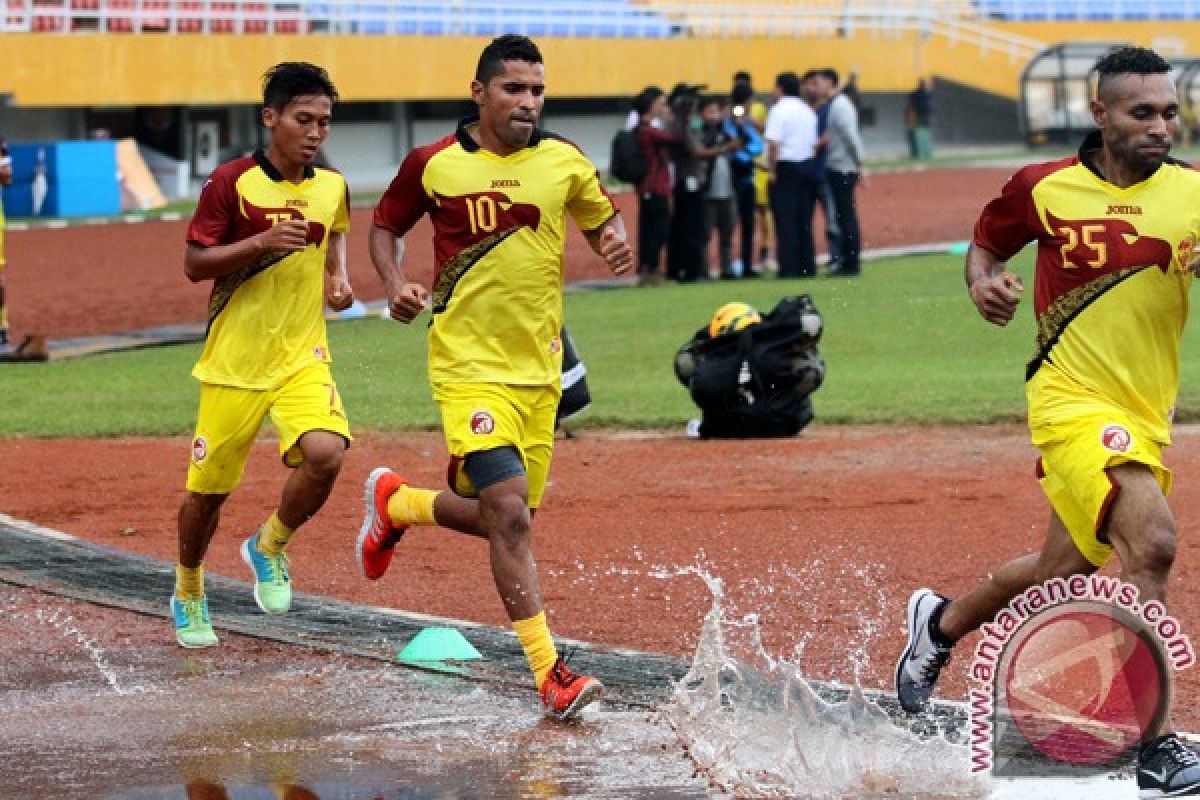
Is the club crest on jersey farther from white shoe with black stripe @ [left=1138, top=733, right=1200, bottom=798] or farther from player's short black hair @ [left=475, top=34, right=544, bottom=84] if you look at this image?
player's short black hair @ [left=475, top=34, right=544, bottom=84]

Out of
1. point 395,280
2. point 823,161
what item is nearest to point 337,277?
point 395,280

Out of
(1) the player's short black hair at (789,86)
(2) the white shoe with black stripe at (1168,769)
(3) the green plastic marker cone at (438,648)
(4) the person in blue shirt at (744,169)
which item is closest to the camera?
(2) the white shoe with black stripe at (1168,769)

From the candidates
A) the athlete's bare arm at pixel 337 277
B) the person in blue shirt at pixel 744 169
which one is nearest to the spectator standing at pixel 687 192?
the person in blue shirt at pixel 744 169

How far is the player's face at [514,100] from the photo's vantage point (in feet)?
24.7

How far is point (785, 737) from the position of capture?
6551 millimetres

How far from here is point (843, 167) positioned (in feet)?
76.6

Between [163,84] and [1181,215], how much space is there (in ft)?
108

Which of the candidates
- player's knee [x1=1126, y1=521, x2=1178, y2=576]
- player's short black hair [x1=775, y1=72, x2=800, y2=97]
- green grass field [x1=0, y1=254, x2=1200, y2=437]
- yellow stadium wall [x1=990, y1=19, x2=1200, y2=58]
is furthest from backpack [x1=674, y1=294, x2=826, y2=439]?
yellow stadium wall [x1=990, y1=19, x2=1200, y2=58]

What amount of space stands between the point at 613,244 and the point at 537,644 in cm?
149

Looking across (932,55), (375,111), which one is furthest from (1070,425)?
(932,55)

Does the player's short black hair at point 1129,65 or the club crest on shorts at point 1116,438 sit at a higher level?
the player's short black hair at point 1129,65

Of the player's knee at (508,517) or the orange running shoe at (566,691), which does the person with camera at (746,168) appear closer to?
the player's knee at (508,517)

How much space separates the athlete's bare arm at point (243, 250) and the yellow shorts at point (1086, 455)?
9.44ft

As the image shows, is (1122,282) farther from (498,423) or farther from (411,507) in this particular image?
(411,507)
